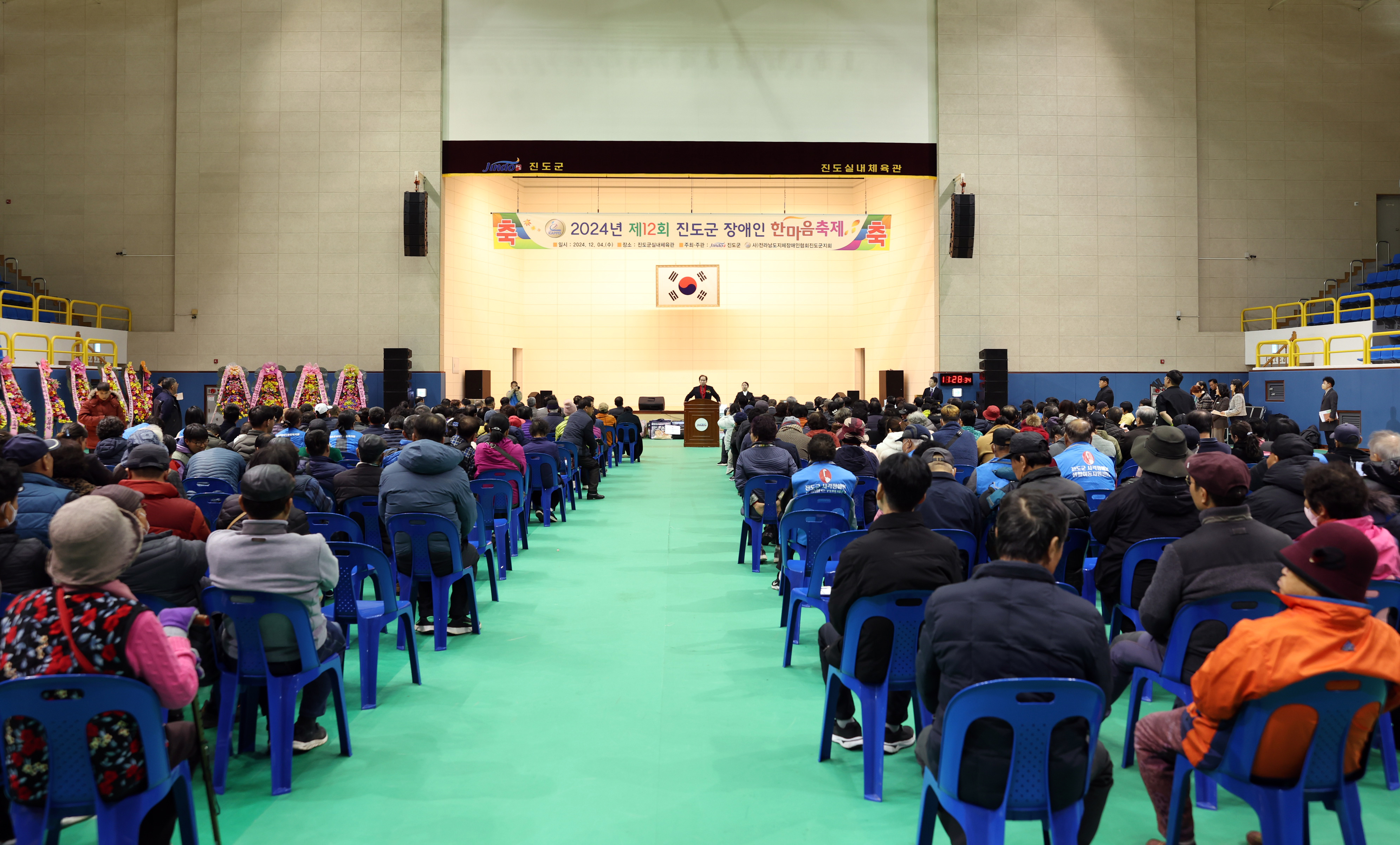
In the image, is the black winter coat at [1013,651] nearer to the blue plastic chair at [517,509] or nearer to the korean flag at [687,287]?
the blue plastic chair at [517,509]

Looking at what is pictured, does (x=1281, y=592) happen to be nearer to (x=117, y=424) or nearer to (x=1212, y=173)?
Result: (x=117, y=424)

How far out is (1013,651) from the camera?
2266 millimetres

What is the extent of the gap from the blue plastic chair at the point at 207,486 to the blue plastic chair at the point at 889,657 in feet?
14.0

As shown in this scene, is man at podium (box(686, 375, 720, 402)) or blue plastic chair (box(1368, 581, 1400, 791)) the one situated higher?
man at podium (box(686, 375, 720, 402))

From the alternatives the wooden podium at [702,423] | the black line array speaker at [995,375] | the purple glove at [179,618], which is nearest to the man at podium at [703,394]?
the wooden podium at [702,423]

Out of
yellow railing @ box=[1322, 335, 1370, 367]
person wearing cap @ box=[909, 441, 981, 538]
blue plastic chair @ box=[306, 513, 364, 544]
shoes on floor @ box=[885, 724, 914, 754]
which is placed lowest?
shoes on floor @ box=[885, 724, 914, 754]

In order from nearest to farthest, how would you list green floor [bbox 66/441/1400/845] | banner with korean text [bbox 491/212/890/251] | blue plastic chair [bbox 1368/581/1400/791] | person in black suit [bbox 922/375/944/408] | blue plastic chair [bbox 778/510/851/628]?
green floor [bbox 66/441/1400/845]
blue plastic chair [bbox 1368/581/1400/791]
blue plastic chair [bbox 778/510/851/628]
person in black suit [bbox 922/375/944/408]
banner with korean text [bbox 491/212/890/251]

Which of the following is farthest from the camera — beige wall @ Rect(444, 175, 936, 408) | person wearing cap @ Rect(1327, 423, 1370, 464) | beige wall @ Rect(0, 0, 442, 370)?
beige wall @ Rect(444, 175, 936, 408)

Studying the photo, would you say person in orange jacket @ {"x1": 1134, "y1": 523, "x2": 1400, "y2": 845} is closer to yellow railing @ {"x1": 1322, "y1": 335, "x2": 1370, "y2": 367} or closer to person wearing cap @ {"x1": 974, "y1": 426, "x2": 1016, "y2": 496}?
person wearing cap @ {"x1": 974, "y1": 426, "x2": 1016, "y2": 496}

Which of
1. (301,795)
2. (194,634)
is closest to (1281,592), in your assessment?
(301,795)

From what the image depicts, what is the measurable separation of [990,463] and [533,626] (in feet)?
10.1

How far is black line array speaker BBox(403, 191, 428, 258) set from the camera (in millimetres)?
16656

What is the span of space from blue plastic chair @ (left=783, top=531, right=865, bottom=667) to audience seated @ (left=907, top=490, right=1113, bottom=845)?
1252 mm

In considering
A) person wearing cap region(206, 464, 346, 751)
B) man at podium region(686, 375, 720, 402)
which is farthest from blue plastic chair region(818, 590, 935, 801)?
man at podium region(686, 375, 720, 402)
